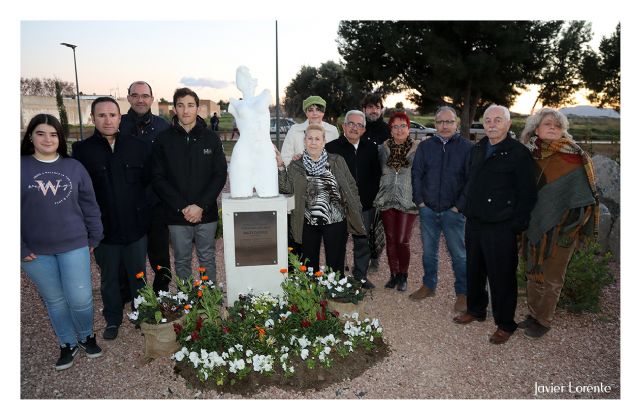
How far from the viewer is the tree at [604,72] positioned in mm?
19578

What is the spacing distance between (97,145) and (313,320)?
8.35 feet

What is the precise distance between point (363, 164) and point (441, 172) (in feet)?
3.04

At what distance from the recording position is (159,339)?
4.01 metres

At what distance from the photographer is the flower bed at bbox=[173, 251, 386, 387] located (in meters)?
3.69

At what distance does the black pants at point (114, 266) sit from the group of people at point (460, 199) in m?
1.56

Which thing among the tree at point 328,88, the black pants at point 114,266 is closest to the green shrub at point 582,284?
the black pants at point 114,266

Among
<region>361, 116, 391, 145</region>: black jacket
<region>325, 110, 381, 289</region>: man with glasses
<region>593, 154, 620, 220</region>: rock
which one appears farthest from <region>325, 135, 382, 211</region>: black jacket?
<region>593, 154, 620, 220</region>: rock

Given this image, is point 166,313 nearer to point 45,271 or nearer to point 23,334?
point 45,271

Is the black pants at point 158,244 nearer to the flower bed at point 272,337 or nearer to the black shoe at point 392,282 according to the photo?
the flower bed at point 272,337

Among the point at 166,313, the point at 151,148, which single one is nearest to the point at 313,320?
the point at 166,313

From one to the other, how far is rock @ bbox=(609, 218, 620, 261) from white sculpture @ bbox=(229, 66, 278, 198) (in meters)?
5.33

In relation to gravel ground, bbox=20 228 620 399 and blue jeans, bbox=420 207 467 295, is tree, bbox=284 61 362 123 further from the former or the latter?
gravel ground, bbox=20 228 620 399

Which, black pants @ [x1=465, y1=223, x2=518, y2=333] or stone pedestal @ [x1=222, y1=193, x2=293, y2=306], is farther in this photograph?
stone pedestal @ [x1=222, y1=193, x2=293, y2=306]

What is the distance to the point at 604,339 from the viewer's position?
14.7 ft
